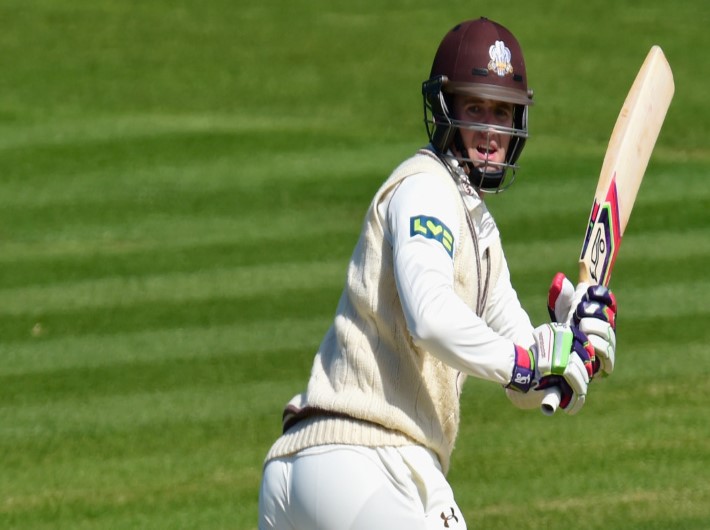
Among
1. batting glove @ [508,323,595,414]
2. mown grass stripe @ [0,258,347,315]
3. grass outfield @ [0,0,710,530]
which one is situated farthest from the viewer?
mown grass stripe @ [0,258,347,315]

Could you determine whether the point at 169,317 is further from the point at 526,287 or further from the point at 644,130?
the point at 644,130

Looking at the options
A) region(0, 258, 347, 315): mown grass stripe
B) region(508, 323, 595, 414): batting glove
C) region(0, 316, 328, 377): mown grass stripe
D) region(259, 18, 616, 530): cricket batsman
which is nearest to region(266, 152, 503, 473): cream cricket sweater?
region(259, 18, 616, 530): cricket batsman

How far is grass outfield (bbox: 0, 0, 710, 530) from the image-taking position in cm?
667

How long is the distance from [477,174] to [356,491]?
1.00 metres

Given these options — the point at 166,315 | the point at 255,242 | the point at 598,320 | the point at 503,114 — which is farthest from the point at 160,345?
the point at 598,320

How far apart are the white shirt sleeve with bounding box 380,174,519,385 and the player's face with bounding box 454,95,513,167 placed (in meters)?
0.39

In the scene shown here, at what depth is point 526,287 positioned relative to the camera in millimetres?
8922

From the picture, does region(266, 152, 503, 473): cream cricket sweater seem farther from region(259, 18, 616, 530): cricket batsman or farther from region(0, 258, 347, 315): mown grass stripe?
region(0, 258, 347, 315): mown grass stripe

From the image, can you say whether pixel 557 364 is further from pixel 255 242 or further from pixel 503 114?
pixel 255 242

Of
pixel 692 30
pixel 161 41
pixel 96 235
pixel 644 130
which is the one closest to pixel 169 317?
pixel 96 235

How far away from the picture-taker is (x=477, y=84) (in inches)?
154

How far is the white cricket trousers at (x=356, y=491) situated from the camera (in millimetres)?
3463

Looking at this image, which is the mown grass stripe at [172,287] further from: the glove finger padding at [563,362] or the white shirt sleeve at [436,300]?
the white shirt sleeve at [436,300]

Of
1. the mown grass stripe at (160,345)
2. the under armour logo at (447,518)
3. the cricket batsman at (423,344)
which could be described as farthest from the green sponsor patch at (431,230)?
the mown grass stripe at (160,345)
